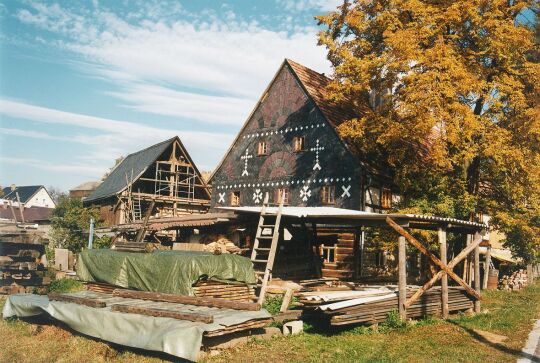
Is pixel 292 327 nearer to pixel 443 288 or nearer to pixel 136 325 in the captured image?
pixel 136 325

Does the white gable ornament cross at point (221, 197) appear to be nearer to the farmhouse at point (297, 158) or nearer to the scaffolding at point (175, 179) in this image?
the farmhouse at point (297, 158)

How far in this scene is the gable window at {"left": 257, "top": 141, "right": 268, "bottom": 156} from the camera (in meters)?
27.3

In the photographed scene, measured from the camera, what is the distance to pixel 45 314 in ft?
46.1

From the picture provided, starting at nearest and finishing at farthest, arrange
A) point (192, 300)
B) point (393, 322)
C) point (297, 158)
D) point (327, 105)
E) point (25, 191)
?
point (192, 300) → point (393, 322) → point (297, 158) → point (327, 105) → point (25, 191)

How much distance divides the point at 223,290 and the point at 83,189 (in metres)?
56.0

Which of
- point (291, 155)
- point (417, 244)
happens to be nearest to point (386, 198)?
point (291, 155)

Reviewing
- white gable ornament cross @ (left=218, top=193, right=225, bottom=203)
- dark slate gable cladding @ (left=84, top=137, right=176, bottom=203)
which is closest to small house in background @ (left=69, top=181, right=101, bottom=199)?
dark slate gable cladding @ (left=84, top=137, right=176, bottom=203)

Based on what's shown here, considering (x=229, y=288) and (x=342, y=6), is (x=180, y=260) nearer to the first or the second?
(x=229, y=288)

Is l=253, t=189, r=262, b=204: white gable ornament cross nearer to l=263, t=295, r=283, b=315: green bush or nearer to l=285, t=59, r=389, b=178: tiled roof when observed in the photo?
l=285, t=59, r=389, b=178: tiled roof

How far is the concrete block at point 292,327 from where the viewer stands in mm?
12922

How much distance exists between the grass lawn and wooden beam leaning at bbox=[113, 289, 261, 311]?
1.00 m

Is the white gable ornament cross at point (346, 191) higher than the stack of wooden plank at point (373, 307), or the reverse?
the white gable ornament cross at point (346, 191)

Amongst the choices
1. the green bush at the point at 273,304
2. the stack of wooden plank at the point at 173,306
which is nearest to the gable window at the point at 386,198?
the green bush at the point at 273,304

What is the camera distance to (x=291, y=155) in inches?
1017
